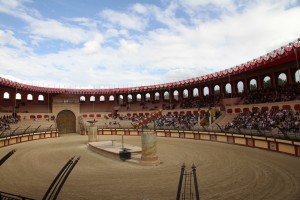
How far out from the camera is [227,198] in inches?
382

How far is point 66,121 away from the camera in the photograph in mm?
53375

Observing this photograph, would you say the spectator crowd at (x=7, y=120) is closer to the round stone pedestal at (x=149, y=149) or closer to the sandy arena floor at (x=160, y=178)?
the sandy arena floor at (x=160, y=178)

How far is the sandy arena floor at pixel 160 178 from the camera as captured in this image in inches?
410

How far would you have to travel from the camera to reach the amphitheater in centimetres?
1160

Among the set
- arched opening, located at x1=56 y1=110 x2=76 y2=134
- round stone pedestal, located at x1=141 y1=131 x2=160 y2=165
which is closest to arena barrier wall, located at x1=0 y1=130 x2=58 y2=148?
arched opening, located at x1=56 y1=110 x2=76 y2=134

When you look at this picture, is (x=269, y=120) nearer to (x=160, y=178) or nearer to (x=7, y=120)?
(x=160, y=178)

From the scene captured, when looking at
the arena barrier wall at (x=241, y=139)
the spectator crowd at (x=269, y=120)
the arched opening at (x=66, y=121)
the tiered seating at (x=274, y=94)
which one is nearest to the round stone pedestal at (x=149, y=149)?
the arena barrier wall at (x=241, y=139)

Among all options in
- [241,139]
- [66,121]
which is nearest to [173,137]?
[241,139]

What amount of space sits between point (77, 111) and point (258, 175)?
1922 inches

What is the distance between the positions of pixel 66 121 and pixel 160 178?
148 feet

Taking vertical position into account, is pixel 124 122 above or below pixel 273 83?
below

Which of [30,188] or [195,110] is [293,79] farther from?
[30,188]

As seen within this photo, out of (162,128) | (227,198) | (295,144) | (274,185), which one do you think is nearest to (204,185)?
(227,198)

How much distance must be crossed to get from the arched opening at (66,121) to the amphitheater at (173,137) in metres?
0.23
